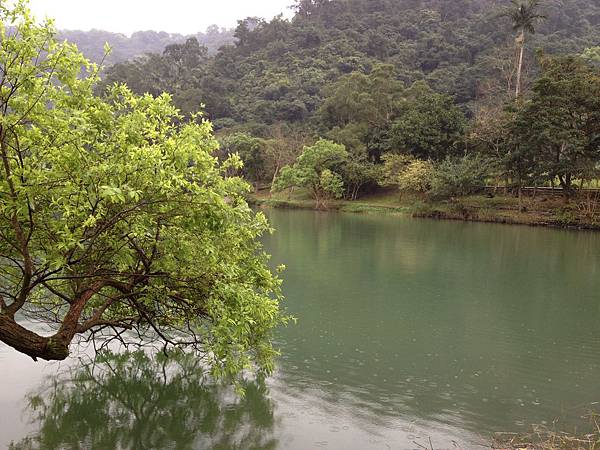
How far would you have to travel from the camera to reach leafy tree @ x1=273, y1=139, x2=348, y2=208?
5312 centimetres

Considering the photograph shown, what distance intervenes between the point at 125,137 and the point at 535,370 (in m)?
10.0

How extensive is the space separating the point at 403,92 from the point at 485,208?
23209mm

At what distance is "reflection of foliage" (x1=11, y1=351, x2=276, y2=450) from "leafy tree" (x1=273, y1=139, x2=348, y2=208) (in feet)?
140

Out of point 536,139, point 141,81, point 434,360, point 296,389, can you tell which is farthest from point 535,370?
point 141,81

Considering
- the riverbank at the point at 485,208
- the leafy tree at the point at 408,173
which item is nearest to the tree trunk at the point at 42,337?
the riverbank at the point at 485,208

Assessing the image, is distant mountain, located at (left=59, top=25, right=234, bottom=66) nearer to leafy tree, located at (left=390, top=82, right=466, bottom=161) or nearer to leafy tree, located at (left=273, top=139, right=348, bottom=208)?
leafy tree, located at (left=273, top=139, right=348, bottom=208)

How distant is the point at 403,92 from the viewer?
62.9m

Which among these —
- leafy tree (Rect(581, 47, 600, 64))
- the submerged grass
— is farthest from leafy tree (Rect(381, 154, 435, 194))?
the submerged grass

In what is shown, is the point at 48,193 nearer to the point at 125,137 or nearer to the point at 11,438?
the point at 125,137

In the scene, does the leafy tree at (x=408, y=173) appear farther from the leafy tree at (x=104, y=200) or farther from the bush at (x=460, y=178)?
the leafy tree at (x=104, y=200)

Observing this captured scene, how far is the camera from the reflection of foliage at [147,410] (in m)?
8.19

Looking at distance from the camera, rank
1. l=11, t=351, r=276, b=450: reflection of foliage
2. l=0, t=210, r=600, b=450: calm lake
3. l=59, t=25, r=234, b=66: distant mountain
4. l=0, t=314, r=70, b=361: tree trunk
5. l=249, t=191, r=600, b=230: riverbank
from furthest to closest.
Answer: l=59, t=25, r=234, b=66: distant mountain, l=249, t=191, r=600, b=230: riverbank, l=0, t=210, r=600, b=450: calm lake, l=11, t=351, r=276, b=450: reflection of foliage, l=0, t=314, r=70, b=361: tree trunk

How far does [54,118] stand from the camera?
5.67m

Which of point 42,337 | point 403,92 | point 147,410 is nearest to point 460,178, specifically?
point 403,92
